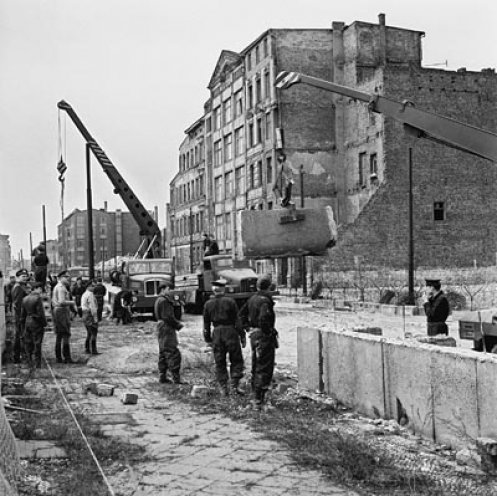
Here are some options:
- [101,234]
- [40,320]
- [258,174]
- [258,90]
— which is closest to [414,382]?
[40,320]

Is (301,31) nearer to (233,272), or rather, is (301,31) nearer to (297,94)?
(297,94)

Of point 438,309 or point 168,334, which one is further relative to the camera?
point 438,309

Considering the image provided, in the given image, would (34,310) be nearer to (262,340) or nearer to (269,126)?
(262,340)

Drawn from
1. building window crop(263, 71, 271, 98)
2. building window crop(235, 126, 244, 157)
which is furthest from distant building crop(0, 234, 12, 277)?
building window crop(235, 126, 244, 157)

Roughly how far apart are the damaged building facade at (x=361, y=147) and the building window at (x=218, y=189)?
2.02m

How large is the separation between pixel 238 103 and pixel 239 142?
296 centimetres

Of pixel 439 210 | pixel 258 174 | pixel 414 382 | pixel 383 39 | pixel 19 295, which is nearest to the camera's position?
pixel 414 382

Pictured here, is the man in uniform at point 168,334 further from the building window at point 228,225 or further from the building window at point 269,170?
the building window at point 228,225

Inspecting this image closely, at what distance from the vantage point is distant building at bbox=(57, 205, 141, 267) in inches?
4574

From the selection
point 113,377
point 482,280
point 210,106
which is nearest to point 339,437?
point 113,377

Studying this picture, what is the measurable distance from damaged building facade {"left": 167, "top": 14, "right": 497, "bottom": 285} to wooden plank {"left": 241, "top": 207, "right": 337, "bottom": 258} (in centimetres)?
2651

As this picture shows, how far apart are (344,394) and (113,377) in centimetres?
503

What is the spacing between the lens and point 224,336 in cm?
1062

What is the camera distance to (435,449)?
732cm
